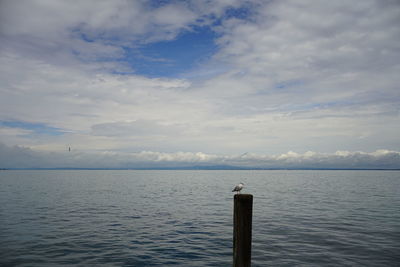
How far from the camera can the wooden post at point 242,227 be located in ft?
27.0

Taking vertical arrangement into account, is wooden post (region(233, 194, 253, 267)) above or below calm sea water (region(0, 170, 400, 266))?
above

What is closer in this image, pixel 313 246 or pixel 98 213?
pixel 313 246

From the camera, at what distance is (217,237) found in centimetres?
2072

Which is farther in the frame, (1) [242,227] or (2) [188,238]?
(2) [188,238]

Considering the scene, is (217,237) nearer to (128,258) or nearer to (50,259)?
(128,258)

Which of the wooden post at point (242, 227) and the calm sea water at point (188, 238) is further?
the calm sea water at point (188, 238)

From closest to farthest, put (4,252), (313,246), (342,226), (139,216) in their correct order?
1. (4,252)
2. (313,246)
3. (342,226)
4. (139,216)

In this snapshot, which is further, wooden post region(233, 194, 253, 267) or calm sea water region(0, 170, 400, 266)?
calm sea water region(0, 170, 400, 266)

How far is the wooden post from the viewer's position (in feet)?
27.0

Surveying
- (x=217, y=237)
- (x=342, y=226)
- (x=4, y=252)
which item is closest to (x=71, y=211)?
(x=4, y=252)

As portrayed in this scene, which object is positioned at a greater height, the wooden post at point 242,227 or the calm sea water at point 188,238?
the wooden post at point 242,227

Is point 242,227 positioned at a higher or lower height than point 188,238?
higher

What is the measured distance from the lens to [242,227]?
8281 millimetres

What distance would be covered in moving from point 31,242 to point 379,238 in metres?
25.2
